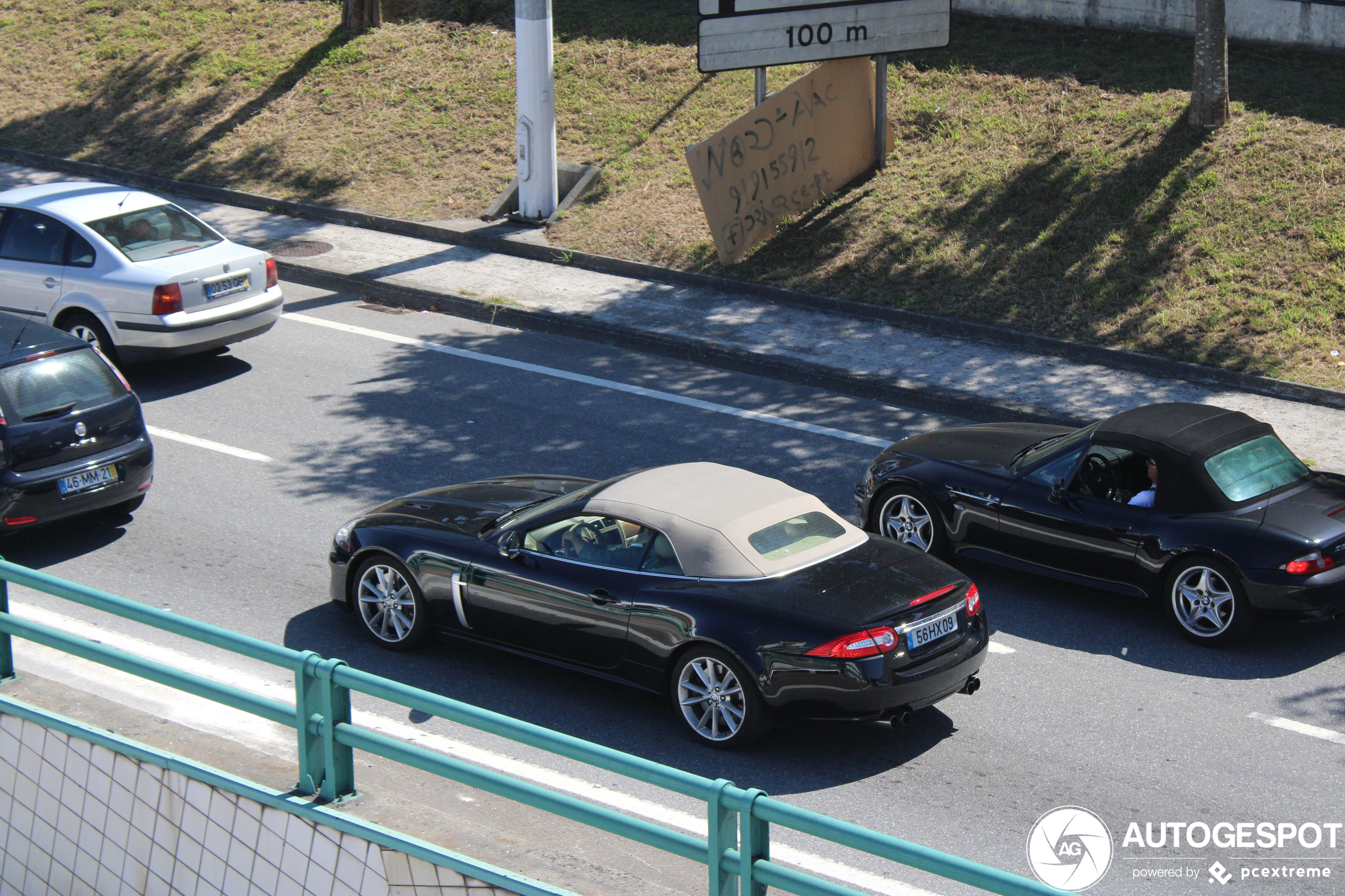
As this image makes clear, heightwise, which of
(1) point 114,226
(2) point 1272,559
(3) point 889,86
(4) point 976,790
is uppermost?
(3) point 889,86

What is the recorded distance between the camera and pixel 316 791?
5.15 metres

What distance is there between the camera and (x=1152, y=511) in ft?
28.0

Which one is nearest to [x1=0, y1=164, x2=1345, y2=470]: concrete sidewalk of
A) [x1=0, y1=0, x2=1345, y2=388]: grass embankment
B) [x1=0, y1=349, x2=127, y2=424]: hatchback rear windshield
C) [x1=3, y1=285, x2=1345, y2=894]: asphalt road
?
[x1=0, y1=0, x2=1345, y2=388]: grass embankment

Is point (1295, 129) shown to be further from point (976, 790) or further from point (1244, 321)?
point (976, 790)

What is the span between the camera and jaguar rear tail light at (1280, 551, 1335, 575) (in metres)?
7.94

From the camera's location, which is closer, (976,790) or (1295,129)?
(976,790)

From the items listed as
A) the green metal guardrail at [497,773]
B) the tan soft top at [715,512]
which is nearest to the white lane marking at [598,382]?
the tan soft top at [715,512]

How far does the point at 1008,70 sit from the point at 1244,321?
5.96 m

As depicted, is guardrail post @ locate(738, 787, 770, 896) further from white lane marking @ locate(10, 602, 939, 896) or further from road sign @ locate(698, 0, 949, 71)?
road sign @ locate(698, 0, 949, 71)

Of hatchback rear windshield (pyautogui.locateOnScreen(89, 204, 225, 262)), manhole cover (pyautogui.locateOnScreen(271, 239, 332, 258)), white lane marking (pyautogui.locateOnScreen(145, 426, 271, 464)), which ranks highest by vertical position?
hatchback rear windshield (pyautogui.locateOnScreen(89, 204, 225, 262))

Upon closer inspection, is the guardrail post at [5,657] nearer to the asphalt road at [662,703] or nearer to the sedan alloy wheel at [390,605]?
the asphalt road at [662,703]

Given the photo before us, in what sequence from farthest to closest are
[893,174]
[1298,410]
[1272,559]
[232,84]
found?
1. [232,84]
2. [893,174]
3. [1298,410]
4. [1272,559]

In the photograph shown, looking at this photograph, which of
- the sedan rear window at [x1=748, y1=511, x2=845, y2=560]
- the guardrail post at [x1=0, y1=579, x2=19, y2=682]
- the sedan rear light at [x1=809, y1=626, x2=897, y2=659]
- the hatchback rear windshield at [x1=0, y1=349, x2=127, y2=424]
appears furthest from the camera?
the hatchback rear windshield at [x1=0, y1=349, x2=127, y2=424]

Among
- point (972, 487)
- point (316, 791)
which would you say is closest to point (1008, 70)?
point (972, 487)
